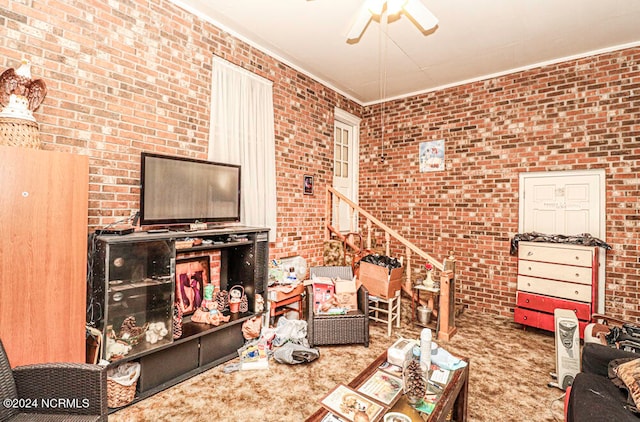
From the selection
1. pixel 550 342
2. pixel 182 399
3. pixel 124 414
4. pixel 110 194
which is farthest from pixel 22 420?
pixel 550 342

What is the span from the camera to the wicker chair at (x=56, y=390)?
154 cm

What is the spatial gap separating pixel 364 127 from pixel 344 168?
0.87 metres

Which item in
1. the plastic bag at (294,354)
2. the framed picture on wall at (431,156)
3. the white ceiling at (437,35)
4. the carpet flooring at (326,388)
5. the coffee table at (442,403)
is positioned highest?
the white ceiling at (437,35)

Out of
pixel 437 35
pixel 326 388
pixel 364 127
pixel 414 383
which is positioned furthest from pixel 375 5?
pixel 364 127

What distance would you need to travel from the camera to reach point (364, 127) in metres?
5.93

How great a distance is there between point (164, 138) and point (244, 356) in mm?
2170

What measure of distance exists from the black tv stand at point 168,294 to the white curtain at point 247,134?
61 centimetres

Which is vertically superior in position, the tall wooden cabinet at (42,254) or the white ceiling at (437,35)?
the white ceiling at (437,35)

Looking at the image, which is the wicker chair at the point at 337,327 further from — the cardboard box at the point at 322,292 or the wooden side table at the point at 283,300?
the wooden side table at the point at 283,300

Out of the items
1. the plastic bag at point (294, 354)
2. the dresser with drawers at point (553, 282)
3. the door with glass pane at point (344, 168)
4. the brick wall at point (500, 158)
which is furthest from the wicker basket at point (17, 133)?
the dresser with drawers at point (553, 282)

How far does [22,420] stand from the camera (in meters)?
1.47

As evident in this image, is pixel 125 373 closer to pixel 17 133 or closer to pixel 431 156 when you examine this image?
pixel 17 133

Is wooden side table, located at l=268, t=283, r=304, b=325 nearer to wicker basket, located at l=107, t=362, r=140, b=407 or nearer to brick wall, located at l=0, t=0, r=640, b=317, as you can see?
brick wall, located at l=0, t=0, r=640, b=317

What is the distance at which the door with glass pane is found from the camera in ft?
18.3
